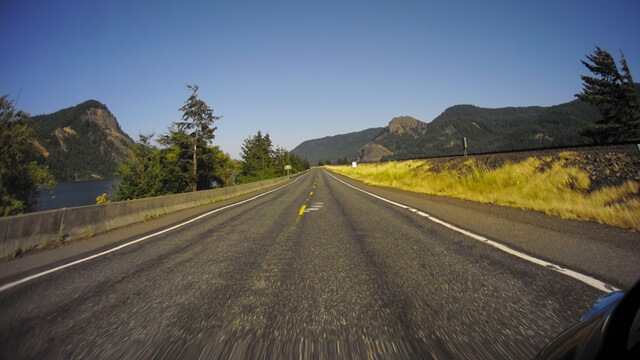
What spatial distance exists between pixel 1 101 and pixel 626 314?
39264mm

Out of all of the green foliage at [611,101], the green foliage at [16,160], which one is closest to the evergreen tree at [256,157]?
the green foliage at [16,160]

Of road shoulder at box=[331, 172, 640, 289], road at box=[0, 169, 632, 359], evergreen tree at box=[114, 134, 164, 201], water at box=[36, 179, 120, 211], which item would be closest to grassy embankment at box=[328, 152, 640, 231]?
road shoulder at box=[331, 172, 640, 289]

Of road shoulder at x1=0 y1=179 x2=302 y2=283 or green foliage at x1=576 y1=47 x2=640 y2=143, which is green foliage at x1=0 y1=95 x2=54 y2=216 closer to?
road shoulder at x1=0 y1=179 x2=302 y2=283

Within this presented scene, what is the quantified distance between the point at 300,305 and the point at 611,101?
125 feet

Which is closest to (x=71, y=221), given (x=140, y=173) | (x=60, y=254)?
(x=60, y=254)

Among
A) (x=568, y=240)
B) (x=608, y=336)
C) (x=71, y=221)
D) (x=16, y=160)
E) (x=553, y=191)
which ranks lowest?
(x=568, y=240)

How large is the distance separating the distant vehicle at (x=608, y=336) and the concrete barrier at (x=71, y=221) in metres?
8.95

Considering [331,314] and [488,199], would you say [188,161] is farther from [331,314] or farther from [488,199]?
[331,314]

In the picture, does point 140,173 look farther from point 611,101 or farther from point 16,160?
point 611,101

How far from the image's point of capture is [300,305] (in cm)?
295

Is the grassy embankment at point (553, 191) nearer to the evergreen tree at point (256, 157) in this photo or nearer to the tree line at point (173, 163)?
the tree line at point (173, 163)

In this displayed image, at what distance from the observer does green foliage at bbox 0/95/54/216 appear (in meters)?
25.3

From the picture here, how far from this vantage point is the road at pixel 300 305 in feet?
7.41

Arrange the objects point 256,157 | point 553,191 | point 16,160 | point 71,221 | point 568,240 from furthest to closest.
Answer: point 256,157 → point 16,160 → point 553,191 → point 71,221 → point 568,240
